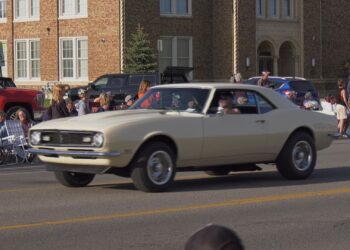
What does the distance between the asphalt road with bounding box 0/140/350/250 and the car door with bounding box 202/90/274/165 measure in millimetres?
494

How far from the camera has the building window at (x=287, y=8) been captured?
4903 centimetres

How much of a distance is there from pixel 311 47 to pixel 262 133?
38204 mm

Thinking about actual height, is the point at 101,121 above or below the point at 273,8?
below

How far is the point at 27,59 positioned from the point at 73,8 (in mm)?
4633

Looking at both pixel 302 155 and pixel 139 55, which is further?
pixel 139 55

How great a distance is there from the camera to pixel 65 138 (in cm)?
1203

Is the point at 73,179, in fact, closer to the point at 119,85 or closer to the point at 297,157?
the point at 297,157

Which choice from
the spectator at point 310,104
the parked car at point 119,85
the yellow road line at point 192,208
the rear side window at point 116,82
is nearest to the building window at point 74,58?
the parked car at point 119,85

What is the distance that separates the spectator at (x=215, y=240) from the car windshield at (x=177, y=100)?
945 centimetres

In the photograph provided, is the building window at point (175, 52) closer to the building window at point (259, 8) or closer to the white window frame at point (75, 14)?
the white window frame at point (75, 14)

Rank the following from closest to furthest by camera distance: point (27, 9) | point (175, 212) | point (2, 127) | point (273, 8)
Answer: point (175, 212), point (2, 127), point (27, 9), point (273, 8)

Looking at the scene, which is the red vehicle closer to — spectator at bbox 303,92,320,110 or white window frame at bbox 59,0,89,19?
spectator at bbox 303,92,320,110

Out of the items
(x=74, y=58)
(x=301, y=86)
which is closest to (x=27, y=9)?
(x=74, y=58)

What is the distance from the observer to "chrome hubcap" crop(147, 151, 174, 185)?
39.1 ft
